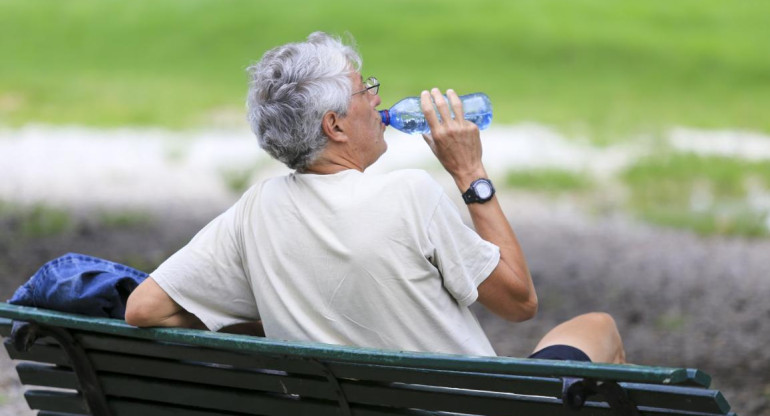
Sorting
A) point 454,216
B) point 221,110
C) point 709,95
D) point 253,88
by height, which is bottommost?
point 709,95

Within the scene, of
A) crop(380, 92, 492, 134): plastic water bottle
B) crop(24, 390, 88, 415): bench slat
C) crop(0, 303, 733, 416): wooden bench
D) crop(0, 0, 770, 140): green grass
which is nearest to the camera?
crop(0, 303, 733, 416): wooden bench

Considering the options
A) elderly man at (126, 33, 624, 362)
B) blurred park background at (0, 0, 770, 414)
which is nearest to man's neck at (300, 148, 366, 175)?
elderly man at (126, 33, 624, 362)

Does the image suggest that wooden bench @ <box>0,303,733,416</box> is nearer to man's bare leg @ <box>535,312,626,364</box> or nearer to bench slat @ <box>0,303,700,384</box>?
bench slat @ <box>0,303,700,384</box>

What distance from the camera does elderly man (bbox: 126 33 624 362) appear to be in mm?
2879

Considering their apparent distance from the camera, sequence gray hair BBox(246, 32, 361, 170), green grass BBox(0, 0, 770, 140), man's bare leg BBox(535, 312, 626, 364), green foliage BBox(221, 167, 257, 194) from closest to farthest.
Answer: gray hair BBox(246, 32, 361, 170)
man's bare leg BBox(535, 312, 626, 364)
green foliage BBox(221, 167, 257, 194)
green grass BBox(0, 0, 770, 140)

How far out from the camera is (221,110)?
16922mm

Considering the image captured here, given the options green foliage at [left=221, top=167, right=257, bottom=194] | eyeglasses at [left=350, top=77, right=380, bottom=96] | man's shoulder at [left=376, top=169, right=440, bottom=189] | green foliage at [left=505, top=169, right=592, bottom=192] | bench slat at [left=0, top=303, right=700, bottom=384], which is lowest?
green foliage at [left=505, top=169, right=592, bottom=192]

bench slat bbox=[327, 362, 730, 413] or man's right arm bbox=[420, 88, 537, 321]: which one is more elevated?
man's right arm bbox=[420, 88, 537, 321]

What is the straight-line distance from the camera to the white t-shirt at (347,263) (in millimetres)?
2869

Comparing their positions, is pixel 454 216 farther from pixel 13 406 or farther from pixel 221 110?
pixel 221 110

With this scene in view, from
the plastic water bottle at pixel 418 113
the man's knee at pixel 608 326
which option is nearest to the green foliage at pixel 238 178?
the plastic water bottle at pixel 418 113

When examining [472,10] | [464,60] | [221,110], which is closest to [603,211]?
[221,110]

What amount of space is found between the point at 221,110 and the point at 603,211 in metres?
7.59

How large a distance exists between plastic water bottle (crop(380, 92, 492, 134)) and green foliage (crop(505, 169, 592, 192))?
26.2 ft
